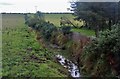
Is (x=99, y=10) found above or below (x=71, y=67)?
above

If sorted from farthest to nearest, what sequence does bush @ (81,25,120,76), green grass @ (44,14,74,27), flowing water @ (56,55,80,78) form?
green grass @ (44,14,74,27) < flowing water @ (56,55,80,78) < bush @ (81,25,120,76)

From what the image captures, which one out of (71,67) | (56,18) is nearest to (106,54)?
(71,67)

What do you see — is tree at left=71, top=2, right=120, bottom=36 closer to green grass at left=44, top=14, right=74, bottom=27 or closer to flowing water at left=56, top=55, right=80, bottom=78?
flowing water at left=56, top=55, right=80, bottom=78

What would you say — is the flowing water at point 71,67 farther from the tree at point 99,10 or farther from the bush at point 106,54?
the tree at point 99,10

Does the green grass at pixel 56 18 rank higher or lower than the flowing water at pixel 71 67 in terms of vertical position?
higher

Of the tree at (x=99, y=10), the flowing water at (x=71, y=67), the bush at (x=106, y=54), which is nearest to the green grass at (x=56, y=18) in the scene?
the tree at (x=99, y=10)

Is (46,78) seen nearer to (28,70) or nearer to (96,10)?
(28,70)

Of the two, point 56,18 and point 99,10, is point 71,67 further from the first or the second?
point 56,18

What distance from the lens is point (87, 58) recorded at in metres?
11.5

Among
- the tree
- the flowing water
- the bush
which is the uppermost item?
the tree

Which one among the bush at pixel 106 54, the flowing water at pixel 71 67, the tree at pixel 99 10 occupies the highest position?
the tree at pixel 99 10

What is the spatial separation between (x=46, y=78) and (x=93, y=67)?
2.12 meters

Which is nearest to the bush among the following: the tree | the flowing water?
the flowing water

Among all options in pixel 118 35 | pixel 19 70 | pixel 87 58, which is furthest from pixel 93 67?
pixel 19 70
